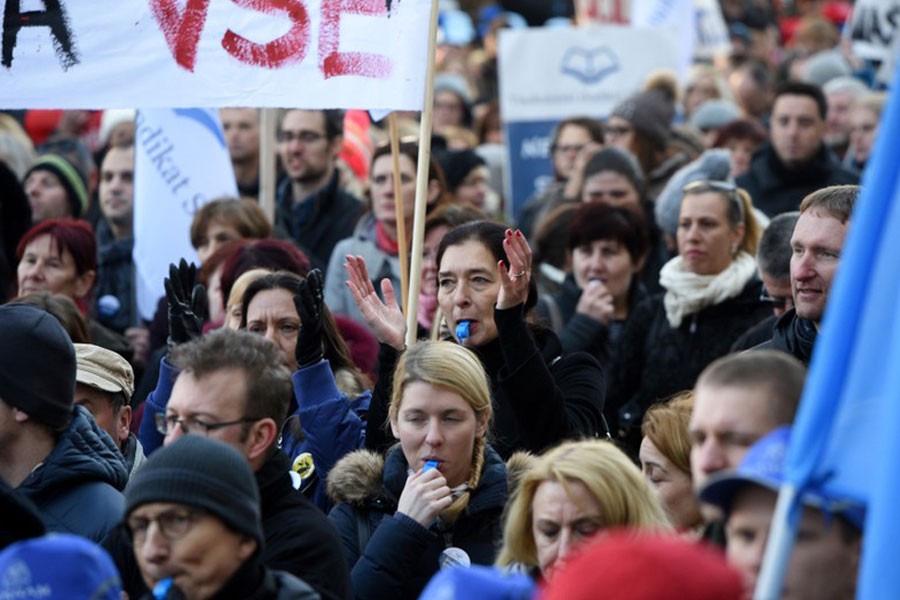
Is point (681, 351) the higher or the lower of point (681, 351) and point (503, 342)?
the lower

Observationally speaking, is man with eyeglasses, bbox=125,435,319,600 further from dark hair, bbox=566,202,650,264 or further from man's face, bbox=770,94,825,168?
man's face, bbox=770,94,825,168

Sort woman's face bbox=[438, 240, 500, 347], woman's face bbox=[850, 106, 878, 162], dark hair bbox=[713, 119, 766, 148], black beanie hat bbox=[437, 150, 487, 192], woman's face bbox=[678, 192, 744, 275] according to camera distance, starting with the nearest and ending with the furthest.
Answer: woman's face bbox=[438, 240, 500, 347] → woman's face bbox=[678, 192, 744, 275] → black beanie hat bbox=[437, 150, 487, 192] → dark hair bbox=[713, 119, 766, 148] → woman's face bbox=[850, 106, 878, 162]

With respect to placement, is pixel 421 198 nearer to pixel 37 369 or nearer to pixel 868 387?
pixel 37 369

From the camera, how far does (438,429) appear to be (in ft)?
17.1

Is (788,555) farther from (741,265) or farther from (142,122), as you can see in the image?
(142,122)

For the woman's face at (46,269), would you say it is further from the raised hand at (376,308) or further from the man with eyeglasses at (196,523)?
the man with eyeglasses at (196,523)

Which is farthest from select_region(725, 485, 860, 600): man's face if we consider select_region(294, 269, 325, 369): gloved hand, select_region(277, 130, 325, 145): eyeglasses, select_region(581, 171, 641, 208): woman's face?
select_region(277, 130, 325, 145): eyeglasses

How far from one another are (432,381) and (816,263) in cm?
138

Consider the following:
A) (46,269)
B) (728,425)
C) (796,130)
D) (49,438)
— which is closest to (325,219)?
(46,269)

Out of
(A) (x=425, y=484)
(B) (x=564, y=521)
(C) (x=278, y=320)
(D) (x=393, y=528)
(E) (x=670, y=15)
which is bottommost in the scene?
(D) (x=393, y=528)

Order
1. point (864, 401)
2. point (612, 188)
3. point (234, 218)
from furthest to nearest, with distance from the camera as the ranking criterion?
point (612, 188)
point (234, 218)
point (864, 401)

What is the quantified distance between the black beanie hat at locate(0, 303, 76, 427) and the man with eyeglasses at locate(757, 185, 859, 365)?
A: 7.58 feet

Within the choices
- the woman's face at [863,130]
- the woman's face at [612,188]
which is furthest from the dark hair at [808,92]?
the woman's face at [612,188]

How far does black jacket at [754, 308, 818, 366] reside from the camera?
5.77 meters
